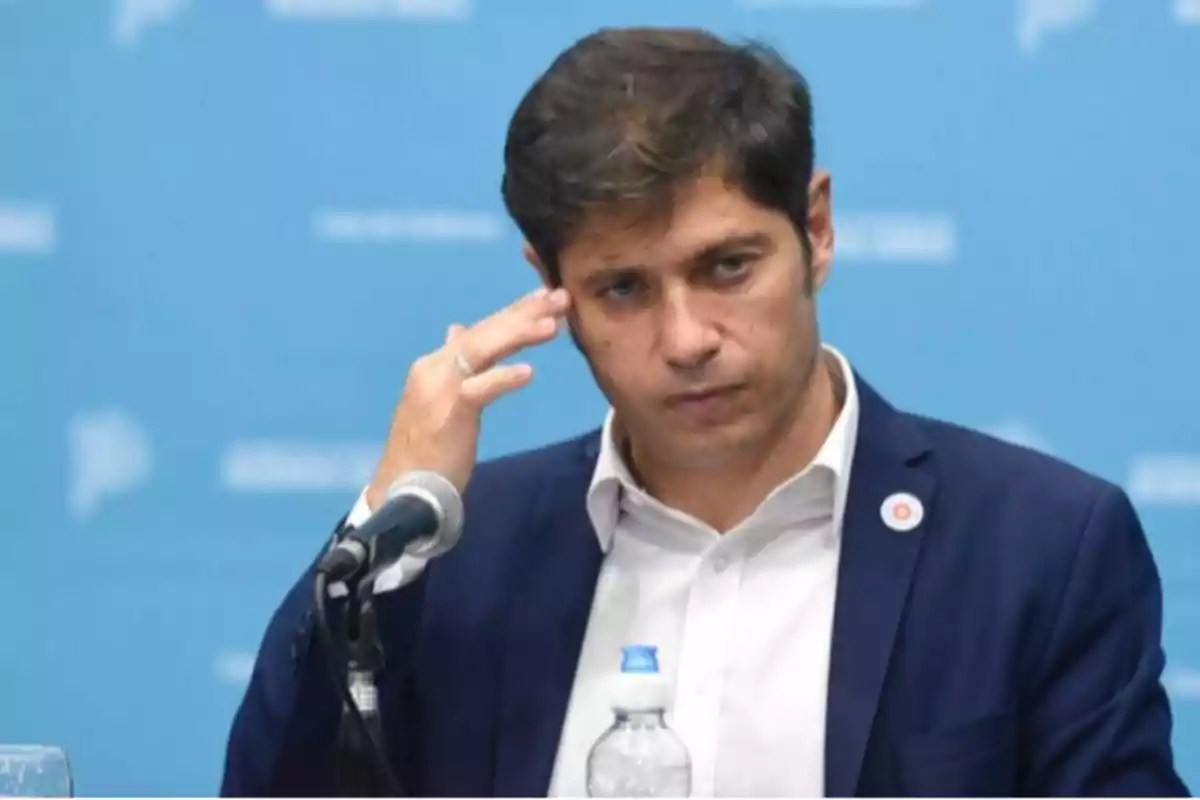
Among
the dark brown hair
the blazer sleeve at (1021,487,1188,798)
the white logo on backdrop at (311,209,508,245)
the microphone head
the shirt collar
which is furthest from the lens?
the white logo on backdrop at (311,209,508,245)

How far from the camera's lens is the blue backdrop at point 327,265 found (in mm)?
2395

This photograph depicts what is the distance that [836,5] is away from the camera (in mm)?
2438

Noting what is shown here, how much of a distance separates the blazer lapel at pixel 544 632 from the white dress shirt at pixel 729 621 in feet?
0.05

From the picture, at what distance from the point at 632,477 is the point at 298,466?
63 cm

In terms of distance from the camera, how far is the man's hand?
6.08 ft

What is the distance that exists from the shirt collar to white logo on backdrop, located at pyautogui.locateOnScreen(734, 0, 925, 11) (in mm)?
547

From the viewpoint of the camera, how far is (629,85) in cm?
→ 188

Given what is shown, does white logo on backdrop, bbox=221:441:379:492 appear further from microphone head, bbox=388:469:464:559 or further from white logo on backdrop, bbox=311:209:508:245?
microphone head, bbox=388:469:464:559

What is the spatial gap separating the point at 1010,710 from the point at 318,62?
50.1 inches

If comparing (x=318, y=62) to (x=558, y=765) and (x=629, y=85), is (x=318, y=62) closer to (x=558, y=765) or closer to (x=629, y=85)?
(x=629, y=85)

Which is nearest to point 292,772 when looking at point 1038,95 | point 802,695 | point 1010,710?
point 802,695

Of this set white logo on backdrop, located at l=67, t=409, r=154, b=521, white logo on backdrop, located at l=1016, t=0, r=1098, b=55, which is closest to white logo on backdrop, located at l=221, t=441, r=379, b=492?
white logo on backdrop, located at l=67, t=409, r=154, b=521

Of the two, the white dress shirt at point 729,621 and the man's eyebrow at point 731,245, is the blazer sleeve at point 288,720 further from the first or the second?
the man's eyebrow at point 731,245

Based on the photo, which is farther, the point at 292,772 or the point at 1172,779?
the point at 292,772
